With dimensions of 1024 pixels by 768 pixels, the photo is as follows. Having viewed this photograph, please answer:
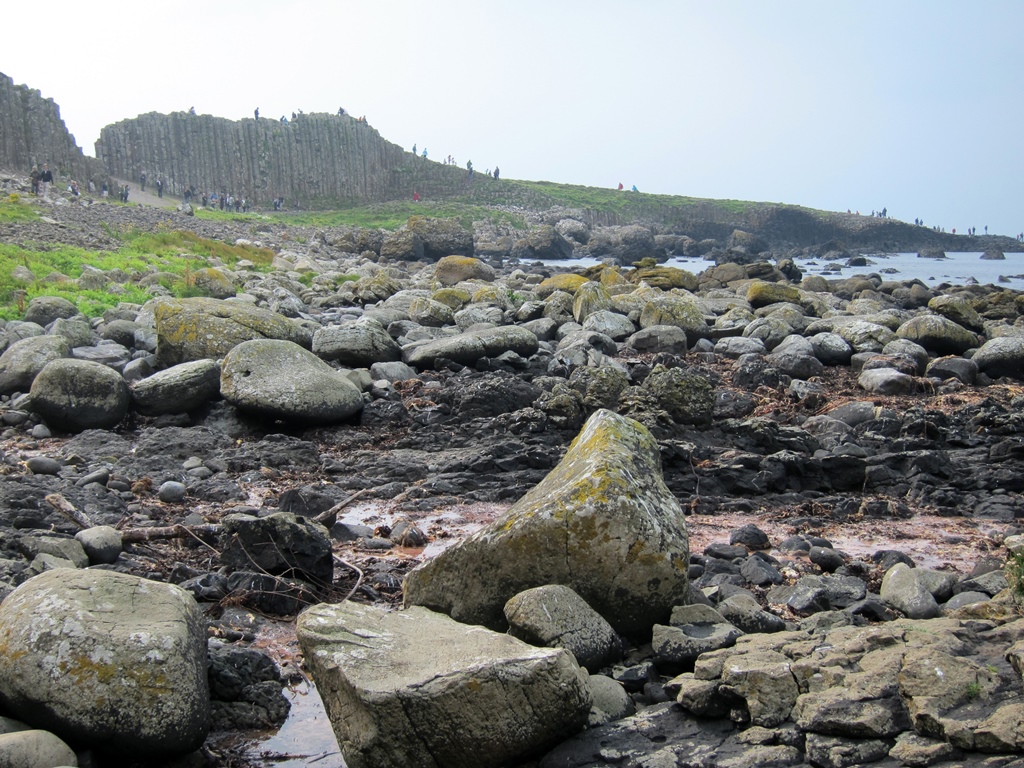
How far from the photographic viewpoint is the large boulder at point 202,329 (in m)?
13.4

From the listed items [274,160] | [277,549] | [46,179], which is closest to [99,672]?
[277,549]

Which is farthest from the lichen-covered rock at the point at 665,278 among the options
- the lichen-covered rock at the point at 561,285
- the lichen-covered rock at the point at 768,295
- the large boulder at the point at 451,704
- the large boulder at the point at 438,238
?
the large boulder at the point at 451,704

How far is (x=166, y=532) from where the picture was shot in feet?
22.8

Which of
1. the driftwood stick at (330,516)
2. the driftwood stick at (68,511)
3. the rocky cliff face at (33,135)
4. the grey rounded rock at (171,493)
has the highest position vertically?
the rocky cliff face at (33,135)

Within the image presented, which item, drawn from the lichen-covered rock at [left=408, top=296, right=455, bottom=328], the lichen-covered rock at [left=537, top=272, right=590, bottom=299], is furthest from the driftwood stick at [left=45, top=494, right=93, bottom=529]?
the lichen-covered rock at [left=537, top=272, right=590, bottom=299]

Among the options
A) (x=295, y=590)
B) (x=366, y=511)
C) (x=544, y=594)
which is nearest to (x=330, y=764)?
(x=544, y=594)

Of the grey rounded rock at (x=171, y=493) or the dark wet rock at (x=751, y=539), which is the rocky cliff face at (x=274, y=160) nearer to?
the grey rounded rock at (x=171, y=493)

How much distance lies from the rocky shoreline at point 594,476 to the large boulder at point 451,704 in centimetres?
11

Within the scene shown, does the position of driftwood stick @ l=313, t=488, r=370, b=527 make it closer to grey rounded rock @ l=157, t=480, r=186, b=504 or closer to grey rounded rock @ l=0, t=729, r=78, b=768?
grey rounded rock @ l=157, t=480, r=186, b=504

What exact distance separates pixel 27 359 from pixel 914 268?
58.2 m

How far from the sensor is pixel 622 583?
5.43 meters

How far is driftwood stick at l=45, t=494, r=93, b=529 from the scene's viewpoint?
22.9 feet

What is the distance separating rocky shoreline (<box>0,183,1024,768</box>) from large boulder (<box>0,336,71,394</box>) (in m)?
0.04

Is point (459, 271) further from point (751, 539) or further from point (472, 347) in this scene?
point (751, 539)
